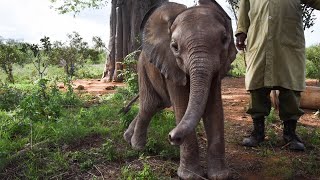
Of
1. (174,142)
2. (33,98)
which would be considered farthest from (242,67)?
(174,142)

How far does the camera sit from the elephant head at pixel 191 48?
10.2 ft

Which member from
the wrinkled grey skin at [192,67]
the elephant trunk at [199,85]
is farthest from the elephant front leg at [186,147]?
the elephant trunk at [199,85]

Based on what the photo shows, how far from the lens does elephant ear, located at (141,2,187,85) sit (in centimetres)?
356

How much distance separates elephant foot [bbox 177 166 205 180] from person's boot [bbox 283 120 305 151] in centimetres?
145

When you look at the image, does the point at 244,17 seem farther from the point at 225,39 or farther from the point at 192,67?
the point at 192,67

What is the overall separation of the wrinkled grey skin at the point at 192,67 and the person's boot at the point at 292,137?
132cm

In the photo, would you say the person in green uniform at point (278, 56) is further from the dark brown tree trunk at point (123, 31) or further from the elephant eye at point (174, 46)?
the dark brown tree trunk at point (123, 31)

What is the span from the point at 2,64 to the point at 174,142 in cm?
1097

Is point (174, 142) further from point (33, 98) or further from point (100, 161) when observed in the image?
point (33, 98)

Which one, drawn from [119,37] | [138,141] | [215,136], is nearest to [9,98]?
[138,141]

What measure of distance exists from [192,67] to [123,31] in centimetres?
896

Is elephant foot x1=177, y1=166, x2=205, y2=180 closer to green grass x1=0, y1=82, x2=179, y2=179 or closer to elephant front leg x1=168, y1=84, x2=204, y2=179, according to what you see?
elephant front leg x1=168, y1=84, x2=204, y2=179

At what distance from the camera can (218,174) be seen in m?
3.69

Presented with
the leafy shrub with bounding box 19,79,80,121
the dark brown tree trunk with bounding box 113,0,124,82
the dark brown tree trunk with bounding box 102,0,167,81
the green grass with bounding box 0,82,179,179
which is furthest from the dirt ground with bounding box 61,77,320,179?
the dark brown tree trunk with bounding box 113,0,124,82
